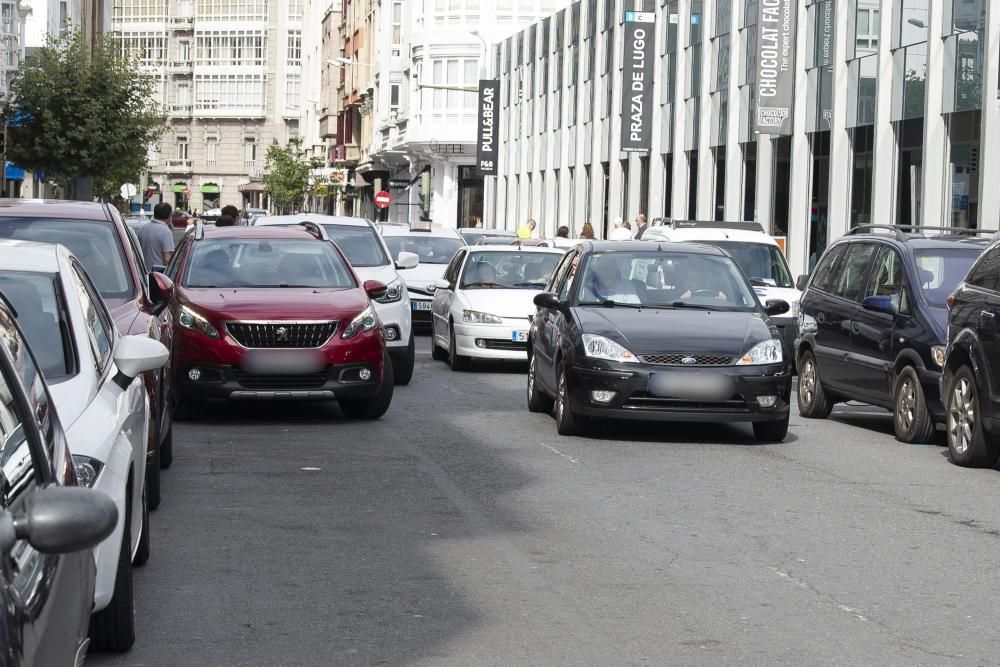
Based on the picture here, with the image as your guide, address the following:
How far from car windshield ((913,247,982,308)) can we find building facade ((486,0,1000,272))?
1041 centimetres

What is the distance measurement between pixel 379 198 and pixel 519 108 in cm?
775

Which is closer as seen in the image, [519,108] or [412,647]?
[412,647]

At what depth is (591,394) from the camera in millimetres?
12406

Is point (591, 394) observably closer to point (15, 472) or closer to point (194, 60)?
point (15, 472)

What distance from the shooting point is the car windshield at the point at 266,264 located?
46.2 ft

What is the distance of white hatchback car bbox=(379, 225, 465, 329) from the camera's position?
2566 cm

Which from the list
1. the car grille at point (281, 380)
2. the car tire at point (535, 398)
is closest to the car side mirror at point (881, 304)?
the car tire at point (535, 398)

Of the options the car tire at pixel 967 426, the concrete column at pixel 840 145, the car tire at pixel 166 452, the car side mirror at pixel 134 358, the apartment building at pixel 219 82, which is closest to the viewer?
the car side mirror at pixel 134 358

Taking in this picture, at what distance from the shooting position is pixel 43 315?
257 inches

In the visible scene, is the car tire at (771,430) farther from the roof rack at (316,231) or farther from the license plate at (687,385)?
the roof rack at (316,231)

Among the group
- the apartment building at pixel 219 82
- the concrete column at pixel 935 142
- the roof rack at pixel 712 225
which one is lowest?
the roof rack at pixel 712 225

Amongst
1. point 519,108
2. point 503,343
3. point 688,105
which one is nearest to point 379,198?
point 519,108

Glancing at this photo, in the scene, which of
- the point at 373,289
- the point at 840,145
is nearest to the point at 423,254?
the point at 840,145

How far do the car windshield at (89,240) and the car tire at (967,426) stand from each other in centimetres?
572
